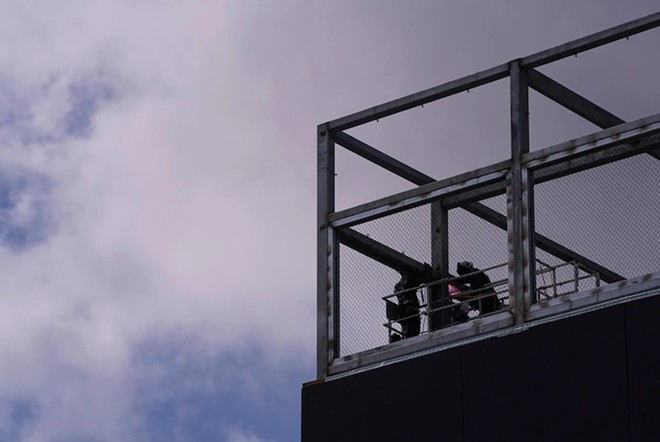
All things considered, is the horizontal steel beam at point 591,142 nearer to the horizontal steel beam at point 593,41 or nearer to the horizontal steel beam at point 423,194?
the horizontal steel beam at point 423,194

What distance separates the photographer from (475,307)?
19375 millimetres

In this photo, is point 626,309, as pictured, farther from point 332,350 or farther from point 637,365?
point 332,350

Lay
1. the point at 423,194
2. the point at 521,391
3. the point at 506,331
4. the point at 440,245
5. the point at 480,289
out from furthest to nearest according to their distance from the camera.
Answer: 1. the point at 440,245
2. the point at 423,194
3. the point at 480,289
4. the point at 506,331
5. the point at 521,391

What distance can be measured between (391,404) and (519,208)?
238 centimetres

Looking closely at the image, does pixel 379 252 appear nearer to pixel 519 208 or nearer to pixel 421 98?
pixel 421 98

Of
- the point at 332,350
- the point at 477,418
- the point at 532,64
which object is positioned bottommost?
the point at 477,418

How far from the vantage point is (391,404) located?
18.2m

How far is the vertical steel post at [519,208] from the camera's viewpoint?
17969 millimetres

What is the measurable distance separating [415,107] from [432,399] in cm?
349

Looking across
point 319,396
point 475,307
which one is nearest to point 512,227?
point 475,307

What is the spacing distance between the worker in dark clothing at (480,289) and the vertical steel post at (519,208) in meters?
0.70

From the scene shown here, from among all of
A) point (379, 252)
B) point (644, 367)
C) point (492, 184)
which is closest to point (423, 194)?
point (492, 184)

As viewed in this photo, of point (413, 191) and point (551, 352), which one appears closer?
point (551, 352)

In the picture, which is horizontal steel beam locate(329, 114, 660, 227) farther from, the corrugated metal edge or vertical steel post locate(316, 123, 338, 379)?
the corrugated metal edge
